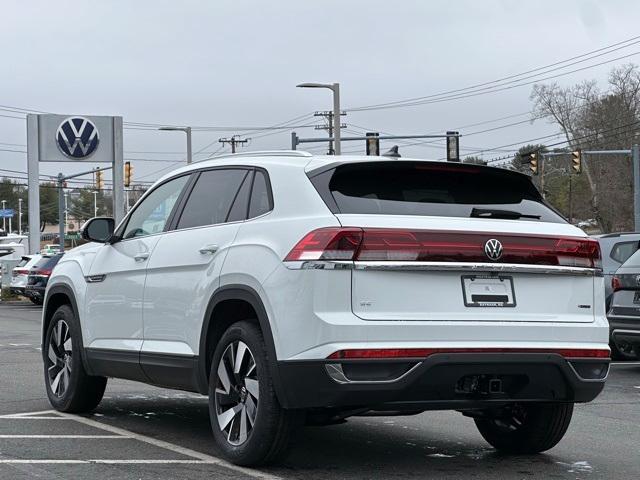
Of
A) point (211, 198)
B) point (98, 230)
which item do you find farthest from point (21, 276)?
point (211, 198)

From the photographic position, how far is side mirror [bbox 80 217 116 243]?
8664mm

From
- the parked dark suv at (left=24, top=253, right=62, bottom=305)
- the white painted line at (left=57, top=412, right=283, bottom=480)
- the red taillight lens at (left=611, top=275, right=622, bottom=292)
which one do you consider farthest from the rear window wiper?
the parked dark suv at (left=24, top=253, right=62, bottom=305)

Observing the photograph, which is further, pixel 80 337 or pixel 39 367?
pixel 39 367

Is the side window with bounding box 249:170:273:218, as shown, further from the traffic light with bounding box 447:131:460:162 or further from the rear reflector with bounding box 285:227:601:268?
the traffic light with bounding box 447:131:460:162

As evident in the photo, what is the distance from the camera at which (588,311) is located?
6.68 m

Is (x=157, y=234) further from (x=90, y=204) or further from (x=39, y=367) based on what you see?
(x=90, y=204)

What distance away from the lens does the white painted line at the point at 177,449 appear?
649 cm

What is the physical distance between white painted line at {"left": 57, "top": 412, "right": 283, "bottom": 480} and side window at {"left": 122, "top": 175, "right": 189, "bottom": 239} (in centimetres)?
137

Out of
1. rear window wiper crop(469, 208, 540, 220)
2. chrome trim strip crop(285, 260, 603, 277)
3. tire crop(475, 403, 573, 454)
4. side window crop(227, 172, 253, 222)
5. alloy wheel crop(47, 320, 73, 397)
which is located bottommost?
tire crop(475, 403, 573, 454)

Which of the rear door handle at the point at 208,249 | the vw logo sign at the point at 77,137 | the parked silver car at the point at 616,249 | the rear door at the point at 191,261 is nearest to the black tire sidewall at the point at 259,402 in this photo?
the rear door at the point at 191,261

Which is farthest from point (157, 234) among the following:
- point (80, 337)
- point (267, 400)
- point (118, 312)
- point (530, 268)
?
point (530, 268)

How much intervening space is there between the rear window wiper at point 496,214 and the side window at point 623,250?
967 centimetres

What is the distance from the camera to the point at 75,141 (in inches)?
1676

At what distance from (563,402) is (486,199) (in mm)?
1222
